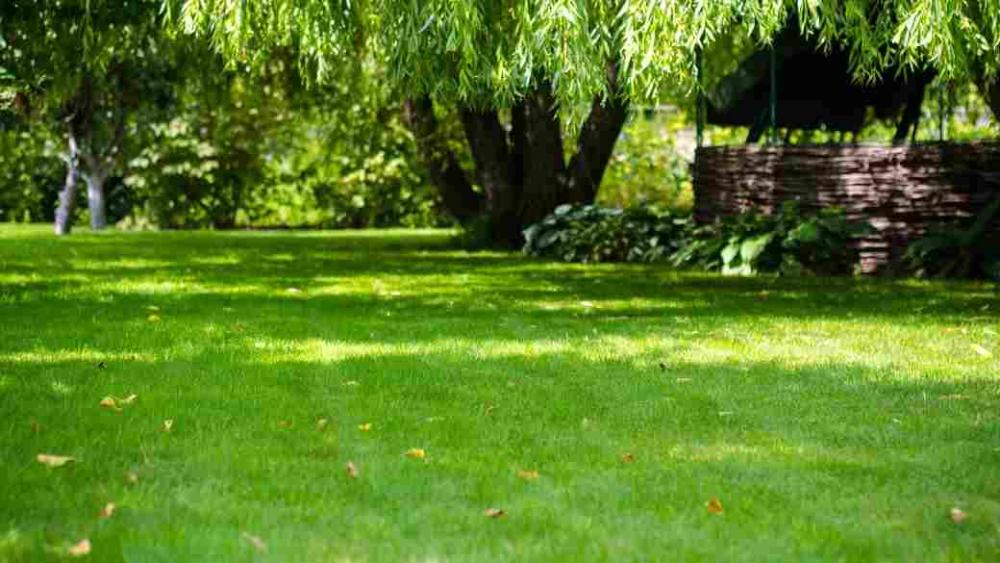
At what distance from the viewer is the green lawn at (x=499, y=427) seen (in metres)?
4.36

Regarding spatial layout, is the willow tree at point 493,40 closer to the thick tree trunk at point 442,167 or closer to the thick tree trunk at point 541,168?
the thick tree trunk at point 541,168

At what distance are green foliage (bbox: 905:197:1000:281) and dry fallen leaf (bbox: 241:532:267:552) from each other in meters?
11.3

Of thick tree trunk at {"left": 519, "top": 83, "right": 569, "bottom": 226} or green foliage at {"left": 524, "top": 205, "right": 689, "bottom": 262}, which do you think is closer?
green foliage at {"left": 524, "top": 205, "right": 689, "bottom": 262}

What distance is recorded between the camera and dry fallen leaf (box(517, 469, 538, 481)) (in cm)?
511

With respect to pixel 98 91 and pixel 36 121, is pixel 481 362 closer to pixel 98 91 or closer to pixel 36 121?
pixel 98 91

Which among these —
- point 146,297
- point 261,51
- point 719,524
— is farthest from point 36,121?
point 719,524

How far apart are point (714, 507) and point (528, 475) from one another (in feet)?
2.34

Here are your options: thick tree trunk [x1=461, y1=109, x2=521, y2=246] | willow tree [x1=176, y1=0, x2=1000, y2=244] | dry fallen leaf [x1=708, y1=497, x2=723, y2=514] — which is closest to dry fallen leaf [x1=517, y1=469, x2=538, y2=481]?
dry fallen leaf [x1=708, y1=497, x2=723, y2=514]

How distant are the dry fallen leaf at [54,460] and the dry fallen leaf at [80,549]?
1142 millimetres

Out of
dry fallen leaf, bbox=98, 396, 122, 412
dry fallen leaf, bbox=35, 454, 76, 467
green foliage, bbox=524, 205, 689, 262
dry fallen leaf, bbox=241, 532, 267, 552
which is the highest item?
dry fallen leaf, bbox=35, 454, 76, 467

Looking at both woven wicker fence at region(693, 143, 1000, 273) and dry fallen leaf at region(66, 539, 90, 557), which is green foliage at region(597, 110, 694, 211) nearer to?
woven wicker fence at region(693, 143, 1000, 273)

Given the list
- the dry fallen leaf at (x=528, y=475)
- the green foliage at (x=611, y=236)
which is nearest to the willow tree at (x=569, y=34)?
the dry fallen leaf at (x=528, y=475)

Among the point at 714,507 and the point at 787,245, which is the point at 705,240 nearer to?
the point at 787,245

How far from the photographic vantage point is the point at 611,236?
1828 centimetres
